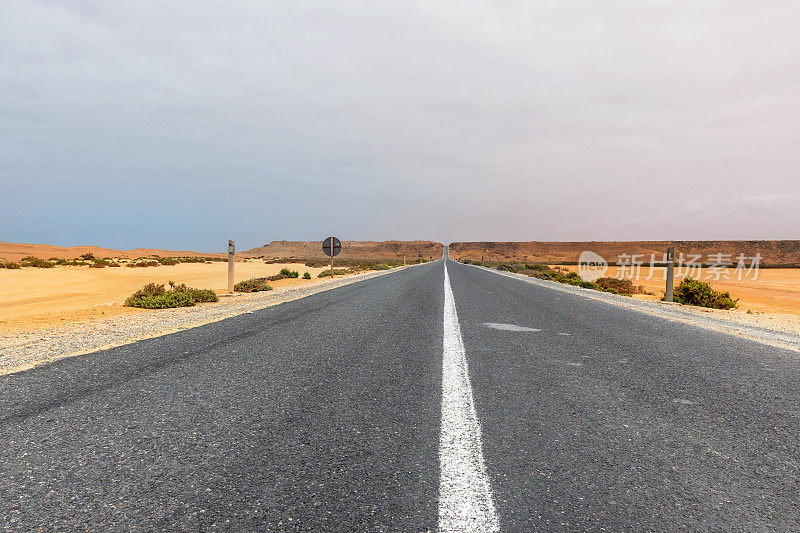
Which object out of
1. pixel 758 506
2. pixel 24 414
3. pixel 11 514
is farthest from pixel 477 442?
pixel 24 414

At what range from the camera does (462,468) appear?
7.49 ft

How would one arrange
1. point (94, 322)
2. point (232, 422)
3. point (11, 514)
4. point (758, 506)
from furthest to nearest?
point (94, 322) → point (232, 422) → point (758, 506) → point (11, 514)

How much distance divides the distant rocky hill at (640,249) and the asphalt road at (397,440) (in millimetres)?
100020

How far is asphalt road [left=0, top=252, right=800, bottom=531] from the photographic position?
6.23ft

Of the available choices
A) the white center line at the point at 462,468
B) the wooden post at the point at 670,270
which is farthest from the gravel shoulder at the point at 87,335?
the wooden post at the point at 670,270

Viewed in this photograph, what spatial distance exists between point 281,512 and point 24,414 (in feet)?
8.23

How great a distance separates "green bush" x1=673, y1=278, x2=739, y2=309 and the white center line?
1396cm

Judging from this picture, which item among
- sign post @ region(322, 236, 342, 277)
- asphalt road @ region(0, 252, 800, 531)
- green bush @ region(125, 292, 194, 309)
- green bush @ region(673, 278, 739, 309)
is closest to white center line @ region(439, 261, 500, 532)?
asphalt road @ region(0, 252, 800, 531)

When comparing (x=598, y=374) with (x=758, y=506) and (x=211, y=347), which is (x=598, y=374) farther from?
(x=211, y=347)

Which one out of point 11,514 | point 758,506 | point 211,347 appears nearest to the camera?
point 11,514

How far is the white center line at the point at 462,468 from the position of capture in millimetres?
1822

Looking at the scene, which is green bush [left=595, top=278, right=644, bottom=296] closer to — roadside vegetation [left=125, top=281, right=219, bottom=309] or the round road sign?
the round road sign

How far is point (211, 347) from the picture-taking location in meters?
5.36

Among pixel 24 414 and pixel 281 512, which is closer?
pixel 281 512
